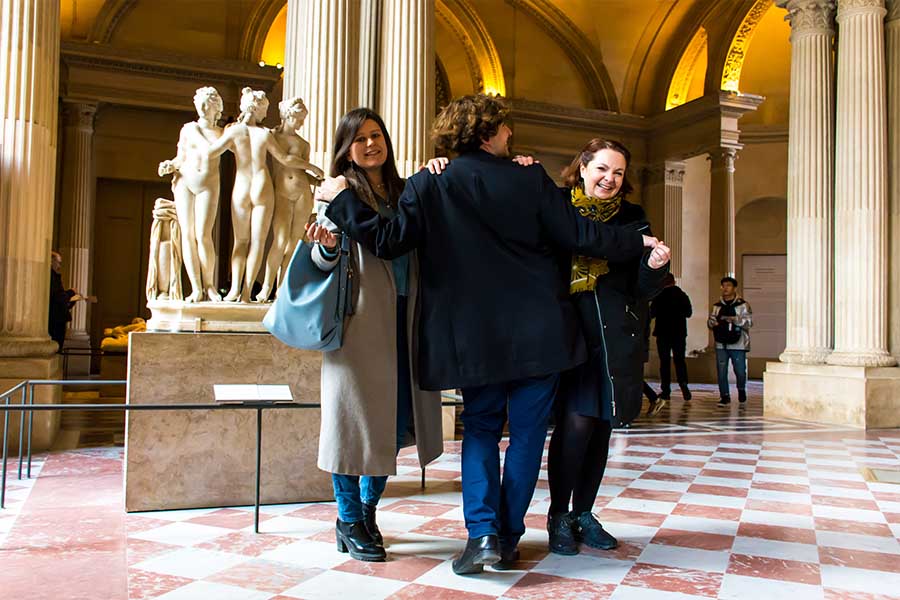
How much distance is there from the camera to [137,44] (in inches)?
640

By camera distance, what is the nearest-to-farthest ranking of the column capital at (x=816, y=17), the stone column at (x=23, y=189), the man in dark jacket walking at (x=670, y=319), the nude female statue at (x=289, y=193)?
the nude female statue at (x=289, y=193)
the stone column at (x=23, y=189)
the column capital at (x=816, y=17)
the man in dark jacket walking at (x=670, y=319)

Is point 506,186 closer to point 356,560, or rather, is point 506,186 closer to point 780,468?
point 356,560

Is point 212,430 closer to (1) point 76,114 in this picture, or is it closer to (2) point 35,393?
(2) point 35,393

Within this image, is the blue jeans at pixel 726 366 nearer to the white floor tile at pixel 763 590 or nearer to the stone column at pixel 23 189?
the stone column at pixel 23 189

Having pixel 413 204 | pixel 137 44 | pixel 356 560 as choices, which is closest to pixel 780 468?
pixel 356 560

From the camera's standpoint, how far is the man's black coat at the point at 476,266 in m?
3.24

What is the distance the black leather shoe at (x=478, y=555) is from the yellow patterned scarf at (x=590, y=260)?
1074 mm

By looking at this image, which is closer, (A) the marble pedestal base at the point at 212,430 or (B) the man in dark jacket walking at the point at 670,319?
(A) the marble pedestal base at the point at 212,430

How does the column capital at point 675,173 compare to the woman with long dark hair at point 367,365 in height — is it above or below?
above

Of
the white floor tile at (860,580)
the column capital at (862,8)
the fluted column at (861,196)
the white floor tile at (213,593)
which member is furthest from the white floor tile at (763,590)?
the column capital at (862,8)

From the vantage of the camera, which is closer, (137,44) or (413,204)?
(413,204)

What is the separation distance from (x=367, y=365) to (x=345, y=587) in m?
0.85

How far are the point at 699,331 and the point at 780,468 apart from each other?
504 inches

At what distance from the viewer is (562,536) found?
3695 millimetres
